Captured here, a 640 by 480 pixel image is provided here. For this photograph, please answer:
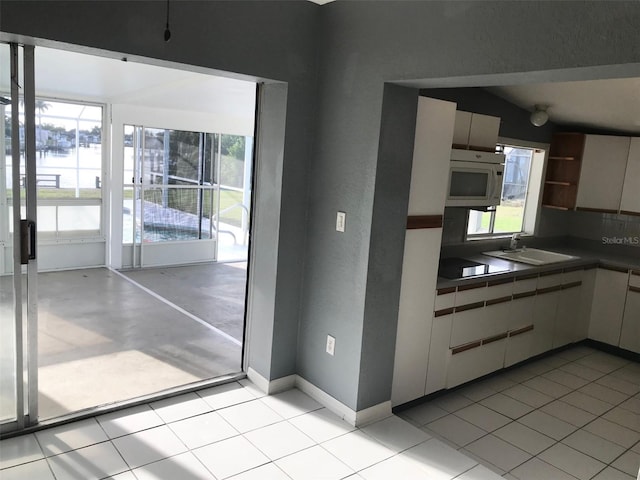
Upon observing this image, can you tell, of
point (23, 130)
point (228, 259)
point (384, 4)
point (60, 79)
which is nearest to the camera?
point (23, 130)

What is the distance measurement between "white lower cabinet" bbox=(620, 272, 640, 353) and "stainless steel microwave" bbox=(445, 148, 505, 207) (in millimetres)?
1672

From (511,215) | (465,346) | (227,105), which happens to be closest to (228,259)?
(227,105)

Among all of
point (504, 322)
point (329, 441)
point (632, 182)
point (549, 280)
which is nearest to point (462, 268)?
point (504, 322)

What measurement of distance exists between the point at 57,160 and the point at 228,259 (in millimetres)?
2673

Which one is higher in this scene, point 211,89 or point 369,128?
point 211,89

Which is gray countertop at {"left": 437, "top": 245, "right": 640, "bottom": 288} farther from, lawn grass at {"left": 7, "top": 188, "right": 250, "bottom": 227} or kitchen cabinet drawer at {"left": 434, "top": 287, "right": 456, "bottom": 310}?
lawn grass at {"left": 7, "top": 188, "right": 250, "bottom": 227}

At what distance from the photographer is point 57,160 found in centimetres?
614

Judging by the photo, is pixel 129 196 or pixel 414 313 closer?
pixel 414 313

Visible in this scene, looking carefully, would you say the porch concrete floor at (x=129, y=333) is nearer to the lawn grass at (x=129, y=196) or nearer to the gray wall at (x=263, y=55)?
the gray wall at (x=263, y=55)

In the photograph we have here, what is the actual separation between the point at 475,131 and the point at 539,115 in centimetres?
107

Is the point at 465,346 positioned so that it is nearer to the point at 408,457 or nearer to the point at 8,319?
the point at 408,457

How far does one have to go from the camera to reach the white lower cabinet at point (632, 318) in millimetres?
4547

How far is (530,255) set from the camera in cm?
479

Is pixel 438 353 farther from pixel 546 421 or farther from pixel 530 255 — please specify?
pixel 530 255
